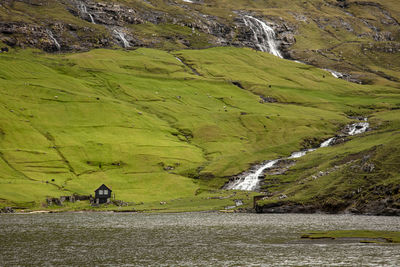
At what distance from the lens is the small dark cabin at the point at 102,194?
488 feet

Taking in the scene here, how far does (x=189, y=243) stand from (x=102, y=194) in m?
83.1

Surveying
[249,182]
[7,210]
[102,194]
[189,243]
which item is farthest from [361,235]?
[7,210]

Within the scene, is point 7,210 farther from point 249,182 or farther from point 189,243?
point 189,243

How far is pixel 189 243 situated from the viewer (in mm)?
71312

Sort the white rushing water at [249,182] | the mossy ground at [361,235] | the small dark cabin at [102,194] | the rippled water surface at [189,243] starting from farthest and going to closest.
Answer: the white rushing water at [249,182] → the small dark cabin at [102,194] → the mossy ground at [361,235] → the rippled water surface at [189,243]

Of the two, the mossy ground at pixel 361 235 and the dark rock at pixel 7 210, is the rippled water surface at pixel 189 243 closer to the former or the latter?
the mossy ground at pixel 361 235

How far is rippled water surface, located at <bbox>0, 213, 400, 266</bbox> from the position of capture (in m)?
57.2

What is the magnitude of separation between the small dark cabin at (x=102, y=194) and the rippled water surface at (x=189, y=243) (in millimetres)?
40518

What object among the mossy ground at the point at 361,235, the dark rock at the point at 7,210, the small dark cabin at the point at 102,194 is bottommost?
the mossy ground at the point at 361,235

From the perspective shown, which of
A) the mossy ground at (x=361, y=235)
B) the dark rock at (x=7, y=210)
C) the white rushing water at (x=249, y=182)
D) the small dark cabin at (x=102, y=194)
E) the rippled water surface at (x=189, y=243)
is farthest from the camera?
the white rushing water at (x=249, y=182)

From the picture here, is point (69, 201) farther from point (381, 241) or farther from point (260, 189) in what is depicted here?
point (381, 241)

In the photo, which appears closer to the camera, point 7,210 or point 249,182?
point 7,210

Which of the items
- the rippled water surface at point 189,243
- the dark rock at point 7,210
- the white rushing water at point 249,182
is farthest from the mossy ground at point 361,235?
the dark rock at point 7,210

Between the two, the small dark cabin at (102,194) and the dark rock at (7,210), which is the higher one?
the small dark cabin at (102,194)
